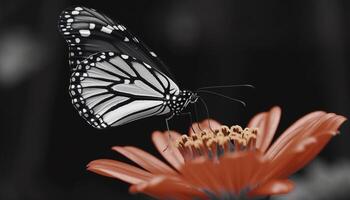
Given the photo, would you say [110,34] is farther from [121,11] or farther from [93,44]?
[121,11]

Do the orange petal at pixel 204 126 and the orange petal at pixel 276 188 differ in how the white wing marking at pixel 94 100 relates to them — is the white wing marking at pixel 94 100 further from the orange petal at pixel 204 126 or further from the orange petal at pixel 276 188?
the orange petal at pixel 276 188

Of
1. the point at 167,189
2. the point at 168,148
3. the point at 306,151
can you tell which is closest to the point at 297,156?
the point at 306,151

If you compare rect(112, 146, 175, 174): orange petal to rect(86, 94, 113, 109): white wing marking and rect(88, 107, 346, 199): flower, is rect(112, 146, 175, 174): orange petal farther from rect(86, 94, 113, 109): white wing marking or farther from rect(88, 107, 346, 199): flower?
rect(86, 94, 113, 109): white wing marking

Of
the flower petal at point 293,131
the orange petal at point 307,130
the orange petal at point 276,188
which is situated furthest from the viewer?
the flower petal at point 293,131

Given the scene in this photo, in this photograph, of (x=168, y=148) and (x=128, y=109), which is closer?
(x=168, y=148)

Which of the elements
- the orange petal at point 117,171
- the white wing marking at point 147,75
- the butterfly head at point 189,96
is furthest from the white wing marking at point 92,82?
the orange petal at point 117,171

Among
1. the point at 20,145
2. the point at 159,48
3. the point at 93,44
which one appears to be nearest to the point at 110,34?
the point at 93,44

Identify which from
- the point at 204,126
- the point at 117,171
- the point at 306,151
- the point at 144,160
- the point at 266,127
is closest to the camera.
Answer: the point at 306,151

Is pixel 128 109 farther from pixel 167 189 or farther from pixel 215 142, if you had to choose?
pixel 167 189
